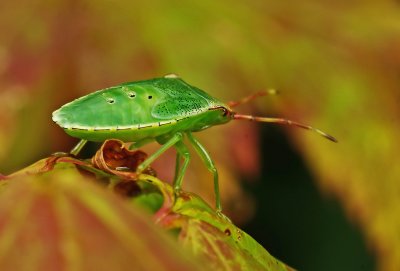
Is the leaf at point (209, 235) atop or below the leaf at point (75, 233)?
below

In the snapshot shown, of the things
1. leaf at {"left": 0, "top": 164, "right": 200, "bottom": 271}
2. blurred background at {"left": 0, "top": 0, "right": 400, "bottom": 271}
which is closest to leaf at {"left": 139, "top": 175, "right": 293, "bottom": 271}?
leaf at {"left": 0, "top": 164, "right": 200, "bottom": 271}

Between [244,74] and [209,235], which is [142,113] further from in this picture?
[244,74]

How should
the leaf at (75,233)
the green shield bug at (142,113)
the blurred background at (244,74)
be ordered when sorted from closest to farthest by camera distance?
the leaf at (75,233)
the green shield bug at (142,113)
the blurred background at (244,74)

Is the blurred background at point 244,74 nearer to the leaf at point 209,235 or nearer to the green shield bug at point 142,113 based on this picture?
the green shield bug at point 142,113

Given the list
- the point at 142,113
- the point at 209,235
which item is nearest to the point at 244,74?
the point at 142,113

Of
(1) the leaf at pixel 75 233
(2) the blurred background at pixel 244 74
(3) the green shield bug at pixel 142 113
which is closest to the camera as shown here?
(1) the leaf at pixel 75 233

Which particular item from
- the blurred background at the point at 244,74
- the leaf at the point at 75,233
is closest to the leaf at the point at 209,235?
the leaf at the point at 75,233
